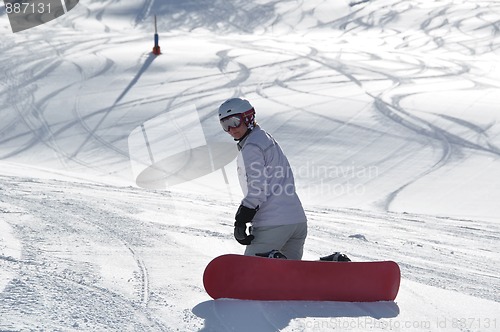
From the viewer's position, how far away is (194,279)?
14.1 ft

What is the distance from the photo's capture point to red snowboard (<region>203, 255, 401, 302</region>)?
13.1 ft

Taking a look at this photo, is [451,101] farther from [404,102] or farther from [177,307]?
[177,307]

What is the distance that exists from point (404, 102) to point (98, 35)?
1210cm

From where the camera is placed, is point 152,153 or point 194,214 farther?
point 152,153

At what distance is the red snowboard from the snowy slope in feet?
0.35

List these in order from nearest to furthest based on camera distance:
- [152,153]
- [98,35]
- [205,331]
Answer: [205,331]
[152,153]
[98,35]

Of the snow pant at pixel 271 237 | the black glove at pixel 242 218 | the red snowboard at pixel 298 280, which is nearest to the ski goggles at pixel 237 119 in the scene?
the black glove at pixel 242 218

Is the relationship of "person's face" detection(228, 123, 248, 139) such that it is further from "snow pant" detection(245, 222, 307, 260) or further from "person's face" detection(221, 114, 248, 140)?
"snow pant" detection(245, 222, 307, 260)

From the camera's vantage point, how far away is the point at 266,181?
4156 millimetres

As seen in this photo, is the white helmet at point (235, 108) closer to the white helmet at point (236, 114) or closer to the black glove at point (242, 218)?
the white helmet at point (236, 114)

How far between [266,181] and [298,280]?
62 centimetres

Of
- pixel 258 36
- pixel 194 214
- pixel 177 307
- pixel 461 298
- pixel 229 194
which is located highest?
pixel 177 307

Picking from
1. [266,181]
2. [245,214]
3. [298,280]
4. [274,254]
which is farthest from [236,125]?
[298,280]

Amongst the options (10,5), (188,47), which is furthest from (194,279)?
(10,5)
